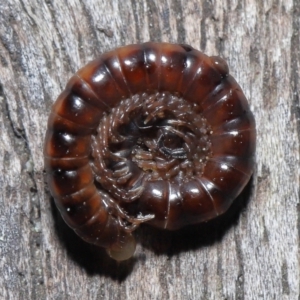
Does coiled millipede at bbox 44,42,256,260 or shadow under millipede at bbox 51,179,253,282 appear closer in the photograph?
coiled millipede at bbox 44,42,256,260

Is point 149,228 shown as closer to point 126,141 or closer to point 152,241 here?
point 152,241

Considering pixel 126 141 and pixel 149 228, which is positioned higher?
pixel 126 141

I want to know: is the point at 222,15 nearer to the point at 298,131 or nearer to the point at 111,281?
the point at 298,131

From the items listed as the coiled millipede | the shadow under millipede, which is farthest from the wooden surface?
the coiled millipede

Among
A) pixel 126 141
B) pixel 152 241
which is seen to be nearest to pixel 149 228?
pixel 152 241

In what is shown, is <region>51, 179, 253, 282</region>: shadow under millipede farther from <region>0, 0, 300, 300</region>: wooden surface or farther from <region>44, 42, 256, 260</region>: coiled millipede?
<region>44, 42, 256, 260</region>: coiled millipede

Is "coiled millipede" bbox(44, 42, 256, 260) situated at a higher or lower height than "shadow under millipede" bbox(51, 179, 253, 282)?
higher

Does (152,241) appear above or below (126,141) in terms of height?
Result: below
